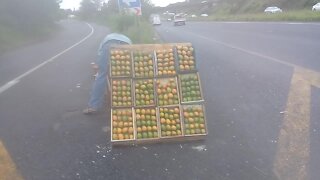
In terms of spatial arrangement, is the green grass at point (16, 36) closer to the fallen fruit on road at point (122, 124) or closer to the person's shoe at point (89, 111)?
the person's shoe at point (89, 111)

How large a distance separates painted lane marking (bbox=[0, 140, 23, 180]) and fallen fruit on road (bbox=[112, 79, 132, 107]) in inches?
66.5

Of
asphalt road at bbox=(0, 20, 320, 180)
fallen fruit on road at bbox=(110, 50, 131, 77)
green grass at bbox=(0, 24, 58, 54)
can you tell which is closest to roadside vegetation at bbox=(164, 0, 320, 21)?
green grass at bbox=(0, 24, 58, 54)

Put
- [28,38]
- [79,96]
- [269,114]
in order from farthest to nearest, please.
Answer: [28,38] < [79,96] < [269,114]

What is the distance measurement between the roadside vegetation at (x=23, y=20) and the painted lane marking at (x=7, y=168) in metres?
22.9

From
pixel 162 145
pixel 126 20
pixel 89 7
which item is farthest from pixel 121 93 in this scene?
pixel 89 7

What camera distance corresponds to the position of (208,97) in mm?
9523

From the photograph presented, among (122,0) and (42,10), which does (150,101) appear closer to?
(122,0)

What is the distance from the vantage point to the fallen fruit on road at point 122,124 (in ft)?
21.5

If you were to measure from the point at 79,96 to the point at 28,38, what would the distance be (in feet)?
90.5

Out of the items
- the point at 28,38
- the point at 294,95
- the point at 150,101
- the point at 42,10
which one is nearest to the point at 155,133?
the point at 150,101

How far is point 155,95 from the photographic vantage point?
6938 millimetres

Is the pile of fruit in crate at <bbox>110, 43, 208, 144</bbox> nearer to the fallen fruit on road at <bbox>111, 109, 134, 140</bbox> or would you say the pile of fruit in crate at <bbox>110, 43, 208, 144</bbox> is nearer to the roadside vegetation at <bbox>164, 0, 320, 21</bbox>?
the fallen fruit on road at <bbox>111, 109, 134, 140</bbox>

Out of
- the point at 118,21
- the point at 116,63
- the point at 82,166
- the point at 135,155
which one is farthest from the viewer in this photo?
the point at 118,21

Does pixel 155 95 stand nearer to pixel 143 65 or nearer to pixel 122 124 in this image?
pixel 143 65
